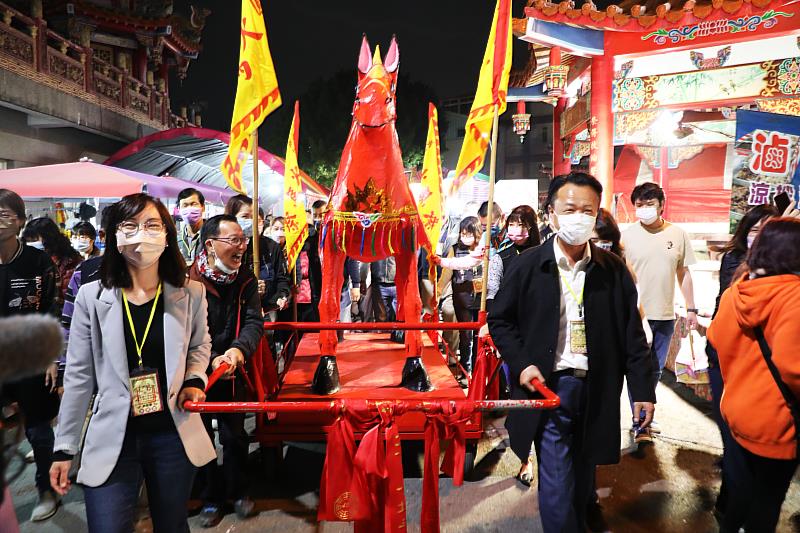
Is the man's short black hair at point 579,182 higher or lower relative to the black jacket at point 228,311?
higher

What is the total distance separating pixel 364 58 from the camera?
3666 millimetres

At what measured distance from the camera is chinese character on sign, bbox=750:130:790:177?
3.74 meters

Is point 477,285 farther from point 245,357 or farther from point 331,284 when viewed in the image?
point 245,357

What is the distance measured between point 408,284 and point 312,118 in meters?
20.9

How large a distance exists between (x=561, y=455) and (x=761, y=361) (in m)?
0.81

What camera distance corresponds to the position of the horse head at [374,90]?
11.9 feet

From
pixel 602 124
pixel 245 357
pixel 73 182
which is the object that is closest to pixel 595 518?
pixel 245 357

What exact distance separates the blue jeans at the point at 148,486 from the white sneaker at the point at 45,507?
1.39 meters

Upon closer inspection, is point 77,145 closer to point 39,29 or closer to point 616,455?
point 39,29

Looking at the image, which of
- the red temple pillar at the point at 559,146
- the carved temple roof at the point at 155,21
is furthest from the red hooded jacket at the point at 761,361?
the carved temple roof at the point at 155,21

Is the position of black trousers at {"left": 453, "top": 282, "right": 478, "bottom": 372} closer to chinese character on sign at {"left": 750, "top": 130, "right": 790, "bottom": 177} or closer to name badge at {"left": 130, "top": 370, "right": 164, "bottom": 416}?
chinese character on sign at {"left": 750, "top": 130, "right": 790, "bottom": 177}

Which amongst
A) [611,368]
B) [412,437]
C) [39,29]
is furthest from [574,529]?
[39,29]

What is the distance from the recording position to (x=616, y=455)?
211cm

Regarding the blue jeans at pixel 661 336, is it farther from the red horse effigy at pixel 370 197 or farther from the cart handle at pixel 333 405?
the cart handle at pixel 333 405
